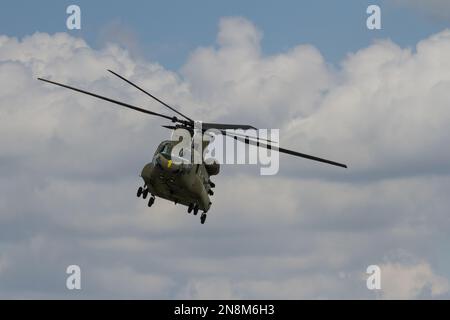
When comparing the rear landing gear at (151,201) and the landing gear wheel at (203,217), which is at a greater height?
the rear landing gear at (151,201)

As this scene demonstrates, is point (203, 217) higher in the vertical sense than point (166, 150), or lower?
lower

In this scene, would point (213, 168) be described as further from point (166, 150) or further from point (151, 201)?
point (166, 150)

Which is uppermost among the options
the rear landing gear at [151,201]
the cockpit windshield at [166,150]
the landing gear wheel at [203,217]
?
the cockpit windshield at [166,150]

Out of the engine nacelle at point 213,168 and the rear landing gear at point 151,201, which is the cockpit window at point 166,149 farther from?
the engine nacelle at point 213,168

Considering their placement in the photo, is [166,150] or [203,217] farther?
[203,217]

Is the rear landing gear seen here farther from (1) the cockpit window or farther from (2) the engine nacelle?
(2) the engine nacelle

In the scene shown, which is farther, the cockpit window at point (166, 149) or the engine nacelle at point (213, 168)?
the engine nacelle at point (213, 168)

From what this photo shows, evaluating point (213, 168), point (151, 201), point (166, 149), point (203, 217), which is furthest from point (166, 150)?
point (203, 217)
